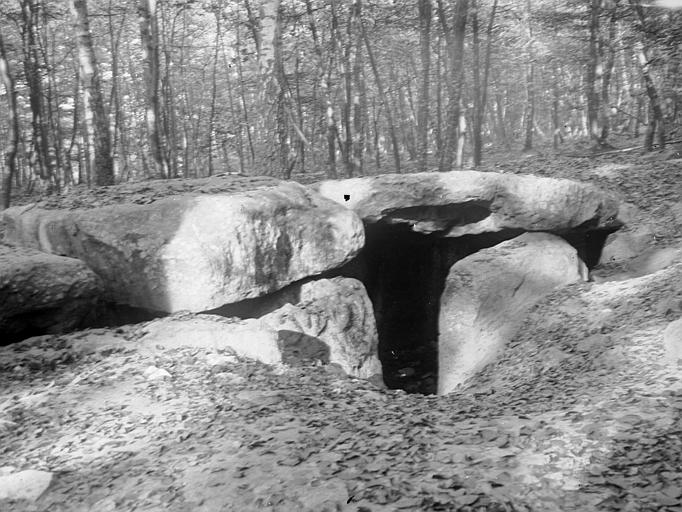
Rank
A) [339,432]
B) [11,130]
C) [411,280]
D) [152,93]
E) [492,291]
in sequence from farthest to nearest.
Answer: [152,93], [11,130], [411,280], [492,291], [339,432]

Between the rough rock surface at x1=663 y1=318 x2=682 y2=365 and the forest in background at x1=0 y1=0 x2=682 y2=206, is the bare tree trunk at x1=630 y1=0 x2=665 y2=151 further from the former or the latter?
the rough rock surface at x1=663 y1=318 x2=682 y2=365

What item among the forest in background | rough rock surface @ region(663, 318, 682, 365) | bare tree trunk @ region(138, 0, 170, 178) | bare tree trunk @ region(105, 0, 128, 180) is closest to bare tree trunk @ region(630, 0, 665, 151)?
the forest in background

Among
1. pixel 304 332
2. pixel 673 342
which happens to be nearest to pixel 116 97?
pixel 304 332

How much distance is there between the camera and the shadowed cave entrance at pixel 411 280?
9633 mm

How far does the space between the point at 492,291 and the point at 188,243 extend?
4628 millimetres

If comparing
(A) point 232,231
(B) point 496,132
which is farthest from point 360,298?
(B) point 496,132

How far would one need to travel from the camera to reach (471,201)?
9.09 meters

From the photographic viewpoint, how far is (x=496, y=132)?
36.5m

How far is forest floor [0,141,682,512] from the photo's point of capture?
301 cm

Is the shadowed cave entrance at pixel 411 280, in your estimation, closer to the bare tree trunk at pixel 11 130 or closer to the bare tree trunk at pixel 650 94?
the bare tree trunk at pixel 650 94

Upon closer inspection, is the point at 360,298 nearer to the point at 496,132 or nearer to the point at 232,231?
the point at 232,231

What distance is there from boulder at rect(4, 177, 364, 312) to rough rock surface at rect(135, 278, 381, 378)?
0.33m

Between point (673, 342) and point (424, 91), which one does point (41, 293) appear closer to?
point (673, 342)

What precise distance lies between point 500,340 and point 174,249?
15.2ft
